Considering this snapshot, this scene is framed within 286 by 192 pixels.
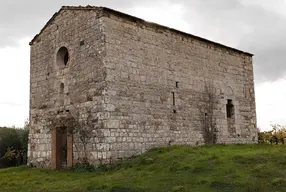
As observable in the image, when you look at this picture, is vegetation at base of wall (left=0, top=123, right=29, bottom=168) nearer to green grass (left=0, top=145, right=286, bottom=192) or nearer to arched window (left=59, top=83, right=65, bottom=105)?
arched window (left=59, top=83, right=65, bottom=105)

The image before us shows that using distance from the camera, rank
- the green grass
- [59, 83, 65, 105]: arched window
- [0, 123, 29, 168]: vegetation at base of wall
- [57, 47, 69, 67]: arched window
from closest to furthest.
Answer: the green grass
[59, 83, 65, 105]: arched window
[57, 47, 69, 67]: arched window
[0, 123, 29, 168]: vegetation at base of wall

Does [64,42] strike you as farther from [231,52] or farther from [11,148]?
[11,148]

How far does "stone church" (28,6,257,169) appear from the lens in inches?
533

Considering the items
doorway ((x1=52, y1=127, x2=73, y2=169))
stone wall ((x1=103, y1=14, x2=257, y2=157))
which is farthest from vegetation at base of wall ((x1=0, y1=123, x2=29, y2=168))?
stone wall ((x1=103, y1=14, x2=257, y2=157))

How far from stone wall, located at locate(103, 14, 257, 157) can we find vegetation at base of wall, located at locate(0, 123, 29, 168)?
13.3 m

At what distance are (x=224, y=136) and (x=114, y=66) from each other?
7166 millimetres

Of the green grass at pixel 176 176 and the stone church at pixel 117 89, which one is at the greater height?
the stone church at pixel 117 89

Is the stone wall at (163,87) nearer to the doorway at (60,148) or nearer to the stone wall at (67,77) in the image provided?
the stone wall at (67,77)

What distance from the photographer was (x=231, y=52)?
768 inches

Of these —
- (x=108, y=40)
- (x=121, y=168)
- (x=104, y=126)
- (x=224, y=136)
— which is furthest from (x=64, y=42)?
(x=224, y=136)

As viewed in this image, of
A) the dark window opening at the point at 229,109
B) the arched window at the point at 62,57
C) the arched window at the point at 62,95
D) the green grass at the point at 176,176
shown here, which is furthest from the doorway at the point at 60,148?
the dark window opening at the point at 229,109

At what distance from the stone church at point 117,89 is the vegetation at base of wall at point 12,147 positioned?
31.4 feet

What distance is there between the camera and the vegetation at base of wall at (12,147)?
25047 mm

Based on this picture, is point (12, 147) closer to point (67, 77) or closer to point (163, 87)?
point (67, 77)
